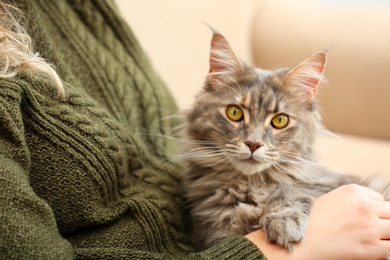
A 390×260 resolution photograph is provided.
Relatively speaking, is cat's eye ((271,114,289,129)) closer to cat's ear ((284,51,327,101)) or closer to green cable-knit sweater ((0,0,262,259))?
cat's ear ((284,51,327,101))

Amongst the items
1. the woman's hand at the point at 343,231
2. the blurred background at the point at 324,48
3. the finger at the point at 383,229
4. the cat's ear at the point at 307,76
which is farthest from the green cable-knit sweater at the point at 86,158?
the blurred background at the point at 324,48

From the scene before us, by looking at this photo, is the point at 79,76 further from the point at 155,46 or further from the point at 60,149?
the point at 155,46

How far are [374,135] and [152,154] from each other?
3.96ft

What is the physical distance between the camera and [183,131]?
145cm

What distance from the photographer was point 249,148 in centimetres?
122

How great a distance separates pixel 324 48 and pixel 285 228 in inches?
49.5

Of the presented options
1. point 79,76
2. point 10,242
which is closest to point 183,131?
point 79,76

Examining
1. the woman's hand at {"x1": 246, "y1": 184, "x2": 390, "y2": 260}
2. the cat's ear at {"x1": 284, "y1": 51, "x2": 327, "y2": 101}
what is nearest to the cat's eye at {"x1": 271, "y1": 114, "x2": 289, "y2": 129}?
the cat's ear at {"x1": 284, "y1": 51, "x2": 327, "y2": 101}

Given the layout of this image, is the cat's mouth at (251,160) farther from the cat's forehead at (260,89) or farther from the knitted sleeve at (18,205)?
the knitted sleeve at (18,205)

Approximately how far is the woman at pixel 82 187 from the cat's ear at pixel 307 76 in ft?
0.99

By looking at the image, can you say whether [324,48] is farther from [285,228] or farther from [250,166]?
[285,228]

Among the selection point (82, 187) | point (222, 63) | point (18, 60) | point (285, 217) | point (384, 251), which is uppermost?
point (18, 60)

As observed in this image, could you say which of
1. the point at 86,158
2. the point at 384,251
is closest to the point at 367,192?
the point at 384,251

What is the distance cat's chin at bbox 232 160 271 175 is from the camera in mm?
1240
